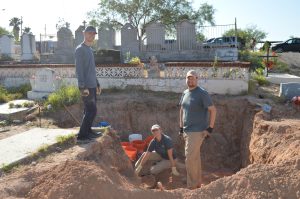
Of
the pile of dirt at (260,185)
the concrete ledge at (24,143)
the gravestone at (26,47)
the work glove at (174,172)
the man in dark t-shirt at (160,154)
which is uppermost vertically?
the gravestone at (26,47)

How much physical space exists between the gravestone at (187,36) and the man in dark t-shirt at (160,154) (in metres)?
12.1

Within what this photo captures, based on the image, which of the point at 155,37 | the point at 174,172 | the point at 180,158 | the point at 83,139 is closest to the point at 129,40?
the point at 155,37

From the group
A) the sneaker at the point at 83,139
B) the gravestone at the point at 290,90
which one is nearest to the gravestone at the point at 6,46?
the gravestone at the point at 290,90

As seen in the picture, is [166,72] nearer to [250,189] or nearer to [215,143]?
[215,143]

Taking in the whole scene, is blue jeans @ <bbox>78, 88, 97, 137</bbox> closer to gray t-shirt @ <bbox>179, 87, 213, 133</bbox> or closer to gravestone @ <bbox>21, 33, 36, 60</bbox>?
gray t-shirt @ <bbox>179, 87, 213, 133</bbox>

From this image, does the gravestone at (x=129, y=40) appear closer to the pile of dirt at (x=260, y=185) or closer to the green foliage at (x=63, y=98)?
the green foliage at (x=63, y=98)

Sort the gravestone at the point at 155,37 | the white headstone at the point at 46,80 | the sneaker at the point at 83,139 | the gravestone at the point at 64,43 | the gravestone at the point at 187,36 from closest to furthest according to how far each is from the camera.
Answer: the sneaker at the point at 83,139
the white headstone at the point at 46,80
the gravestone at the point at 187,36
the gravestone at the point at 155,37
the gravestone at the point at 64,43

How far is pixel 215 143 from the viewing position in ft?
33.4

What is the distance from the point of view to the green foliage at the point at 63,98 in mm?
10031

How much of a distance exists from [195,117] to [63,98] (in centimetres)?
508

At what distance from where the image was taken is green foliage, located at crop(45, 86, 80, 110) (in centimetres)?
1003

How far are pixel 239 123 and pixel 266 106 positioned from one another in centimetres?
111

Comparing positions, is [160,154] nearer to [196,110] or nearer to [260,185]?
[196,110]

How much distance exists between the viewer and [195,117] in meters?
6.28
